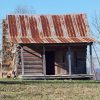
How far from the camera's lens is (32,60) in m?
37.2

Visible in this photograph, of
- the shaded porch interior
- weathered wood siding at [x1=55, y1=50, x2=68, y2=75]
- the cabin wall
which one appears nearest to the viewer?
the shaded porch interior

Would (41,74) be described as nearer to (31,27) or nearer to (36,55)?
(36,55)

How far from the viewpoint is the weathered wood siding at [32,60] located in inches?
1460

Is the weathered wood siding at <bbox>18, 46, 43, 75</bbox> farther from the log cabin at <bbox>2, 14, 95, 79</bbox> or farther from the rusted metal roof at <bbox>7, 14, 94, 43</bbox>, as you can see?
the rusted metal roof at <bbox>7, 14, 94, 43</bbox>

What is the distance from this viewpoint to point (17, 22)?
128 ft

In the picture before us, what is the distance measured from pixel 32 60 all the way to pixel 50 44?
7.43ft

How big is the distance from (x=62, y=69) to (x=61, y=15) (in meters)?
5.55

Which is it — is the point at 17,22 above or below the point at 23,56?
above

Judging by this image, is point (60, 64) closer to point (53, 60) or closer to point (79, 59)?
point (53, 60)

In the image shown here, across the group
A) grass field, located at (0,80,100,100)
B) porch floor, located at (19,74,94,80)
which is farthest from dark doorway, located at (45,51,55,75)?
grass field, located at (0,80,100,100)

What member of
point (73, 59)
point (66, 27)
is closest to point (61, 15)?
point (66, 27)

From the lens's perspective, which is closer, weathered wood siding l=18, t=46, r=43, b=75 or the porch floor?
the porch floor

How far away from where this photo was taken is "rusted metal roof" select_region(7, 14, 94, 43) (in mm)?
37062

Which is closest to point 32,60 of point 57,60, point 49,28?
point 57,60
